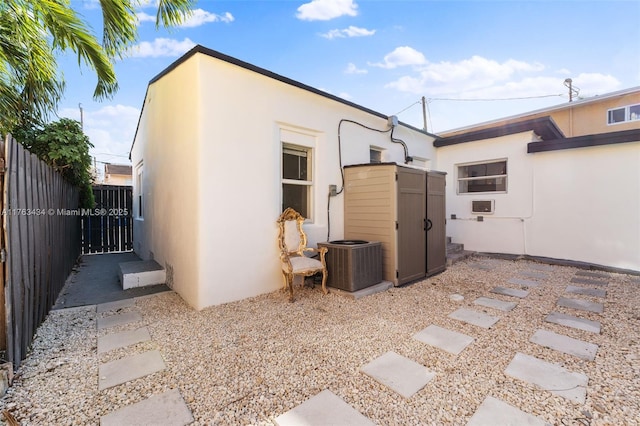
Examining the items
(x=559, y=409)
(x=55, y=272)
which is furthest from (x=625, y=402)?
(x=55, y=272)

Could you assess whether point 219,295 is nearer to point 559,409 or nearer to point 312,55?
point 559,409

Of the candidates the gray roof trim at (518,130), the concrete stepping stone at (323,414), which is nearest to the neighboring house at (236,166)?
the concrete stepping stone at (323,414)

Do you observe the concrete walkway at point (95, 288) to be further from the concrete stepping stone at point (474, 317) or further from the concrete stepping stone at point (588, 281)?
the concrete stepping stone at point (588, 281)

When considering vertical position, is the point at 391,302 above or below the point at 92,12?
below

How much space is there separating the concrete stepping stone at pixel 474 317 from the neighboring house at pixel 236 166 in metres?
2.43

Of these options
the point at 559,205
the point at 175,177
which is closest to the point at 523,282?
the point at 559,205

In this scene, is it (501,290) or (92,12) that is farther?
(501,290)

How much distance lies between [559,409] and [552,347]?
1.07 meters

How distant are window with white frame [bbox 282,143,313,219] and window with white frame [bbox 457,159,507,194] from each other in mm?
5041

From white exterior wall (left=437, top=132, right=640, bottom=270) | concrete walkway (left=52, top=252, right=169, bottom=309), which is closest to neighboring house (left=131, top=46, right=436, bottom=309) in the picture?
concrete walkway (left=52, top=252, right=169, bottom=309)

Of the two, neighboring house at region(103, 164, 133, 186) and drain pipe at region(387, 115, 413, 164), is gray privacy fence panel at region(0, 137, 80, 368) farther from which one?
neighboring house at region(103, 164, 133, 186)

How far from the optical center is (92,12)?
3.54 metres

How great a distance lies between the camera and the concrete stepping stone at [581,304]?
3.52m

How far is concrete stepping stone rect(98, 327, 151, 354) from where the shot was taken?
103 inches
